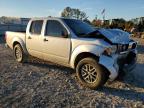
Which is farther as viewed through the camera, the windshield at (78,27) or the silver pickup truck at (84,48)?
the windshield at (78,27)

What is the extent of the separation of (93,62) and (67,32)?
1.33m

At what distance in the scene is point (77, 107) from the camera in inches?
208

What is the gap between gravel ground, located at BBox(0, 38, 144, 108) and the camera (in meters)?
5.49

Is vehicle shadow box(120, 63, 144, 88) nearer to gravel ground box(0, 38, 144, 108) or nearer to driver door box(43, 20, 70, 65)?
gravel ground box(0, 38, 144, 108)

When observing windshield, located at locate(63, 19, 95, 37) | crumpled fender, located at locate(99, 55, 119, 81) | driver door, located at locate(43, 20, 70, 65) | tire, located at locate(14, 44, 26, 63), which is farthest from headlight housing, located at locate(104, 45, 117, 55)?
tire, located at locate(14, 44, 26, 63)

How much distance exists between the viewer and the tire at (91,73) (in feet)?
20.6

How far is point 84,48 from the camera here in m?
Result: 6.63

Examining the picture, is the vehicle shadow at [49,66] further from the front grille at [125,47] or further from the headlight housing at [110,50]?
the headlight housing at [110,50]

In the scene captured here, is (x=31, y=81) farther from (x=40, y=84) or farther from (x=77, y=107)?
(x=77, y=107)

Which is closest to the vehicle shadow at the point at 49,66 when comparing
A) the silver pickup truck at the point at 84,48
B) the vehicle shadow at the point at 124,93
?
the silver pickup truck at the point at 84,48

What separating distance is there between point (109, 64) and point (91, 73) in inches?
24.7

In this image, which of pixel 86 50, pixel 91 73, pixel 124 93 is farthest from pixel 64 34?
pixel 124 93

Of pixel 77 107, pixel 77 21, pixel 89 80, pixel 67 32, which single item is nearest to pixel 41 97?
pixel 77 107

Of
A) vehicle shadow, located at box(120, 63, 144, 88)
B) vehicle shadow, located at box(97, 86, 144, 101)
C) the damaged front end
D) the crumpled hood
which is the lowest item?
vehicle shadow, located at box(97, 86, 144, 101)
